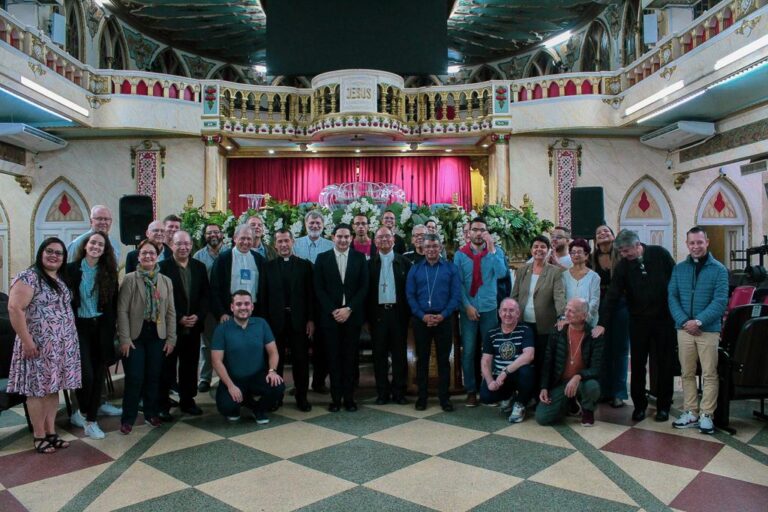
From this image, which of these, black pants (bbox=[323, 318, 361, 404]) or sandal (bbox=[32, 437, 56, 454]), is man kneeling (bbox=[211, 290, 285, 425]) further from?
sandal (bbox=[32, 437, 56, 454])

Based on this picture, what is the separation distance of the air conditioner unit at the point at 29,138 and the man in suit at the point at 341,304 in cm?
698

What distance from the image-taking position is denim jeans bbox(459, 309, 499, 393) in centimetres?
443

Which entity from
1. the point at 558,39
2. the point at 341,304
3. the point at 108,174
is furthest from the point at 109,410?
the point at 558,39

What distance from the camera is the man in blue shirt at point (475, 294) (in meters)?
4.44

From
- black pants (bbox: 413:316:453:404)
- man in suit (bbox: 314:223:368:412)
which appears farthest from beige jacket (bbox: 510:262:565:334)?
man in suit (bbox: 314:223:368:412)

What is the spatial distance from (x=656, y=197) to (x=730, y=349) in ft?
25.5

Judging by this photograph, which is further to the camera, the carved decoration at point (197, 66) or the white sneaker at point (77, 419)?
the carved decoration at point (197, 66)

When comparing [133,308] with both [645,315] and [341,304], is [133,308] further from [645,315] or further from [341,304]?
[645,315]

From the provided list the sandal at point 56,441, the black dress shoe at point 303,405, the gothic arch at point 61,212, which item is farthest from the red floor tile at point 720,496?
the gothic arch at point 61,212

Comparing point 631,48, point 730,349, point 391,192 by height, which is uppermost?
point 631,48

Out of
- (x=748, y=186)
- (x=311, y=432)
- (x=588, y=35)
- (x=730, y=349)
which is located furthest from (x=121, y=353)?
(x=588, y=35)

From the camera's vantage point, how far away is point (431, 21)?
38.7 feet

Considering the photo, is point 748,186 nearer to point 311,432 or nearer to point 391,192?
point 391,192

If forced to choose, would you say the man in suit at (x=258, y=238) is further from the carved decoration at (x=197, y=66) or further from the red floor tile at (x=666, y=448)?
the carved decoration at (x=197, y=66)
